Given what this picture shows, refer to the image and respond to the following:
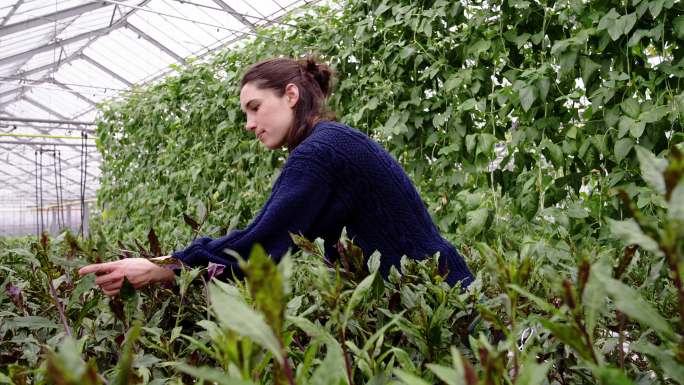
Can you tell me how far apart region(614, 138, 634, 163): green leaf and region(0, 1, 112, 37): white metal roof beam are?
454 inches

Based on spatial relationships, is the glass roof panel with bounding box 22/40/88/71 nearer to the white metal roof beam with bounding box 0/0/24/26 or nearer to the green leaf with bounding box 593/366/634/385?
the white metal roof beam with bounding box 0/0/24/26

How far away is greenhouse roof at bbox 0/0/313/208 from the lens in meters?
11.2

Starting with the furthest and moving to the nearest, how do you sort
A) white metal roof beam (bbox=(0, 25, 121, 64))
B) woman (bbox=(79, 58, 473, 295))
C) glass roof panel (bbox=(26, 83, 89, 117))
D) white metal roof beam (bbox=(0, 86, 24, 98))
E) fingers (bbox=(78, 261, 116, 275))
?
glass roof panel (bbox=(26, 83, 89, 117)) < white metal roof beam (bbox=(0, 86, 24, 98)) < white metal roof beam (bbox=(0, 25, 121, 64)) < woman (bbox=(79, 58, 473, 295)) < fingers (bbox=(78, 261, 116, 275))

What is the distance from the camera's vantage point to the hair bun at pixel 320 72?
2258 millimetres

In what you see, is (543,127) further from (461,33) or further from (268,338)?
(268,338)

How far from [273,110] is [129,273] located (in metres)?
1.17

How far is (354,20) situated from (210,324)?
285 centimetres

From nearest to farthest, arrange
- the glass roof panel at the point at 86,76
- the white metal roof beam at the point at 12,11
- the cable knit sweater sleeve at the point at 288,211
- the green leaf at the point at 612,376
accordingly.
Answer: the green leaf at the point at 612,376
the cable knit sweater sleeve at the point at 288,211
the white metal roof beam at the point at 12,11
the glass roof panel at the point at 86,76

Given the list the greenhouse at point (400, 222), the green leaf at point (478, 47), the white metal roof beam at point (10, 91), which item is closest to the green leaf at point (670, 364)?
the greenhouse at point (400, 222)

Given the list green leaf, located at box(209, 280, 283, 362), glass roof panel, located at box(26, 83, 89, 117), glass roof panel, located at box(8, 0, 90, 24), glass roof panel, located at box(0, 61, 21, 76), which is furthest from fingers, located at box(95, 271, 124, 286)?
glass roof panel, located at box(26, 83, 89, 117)

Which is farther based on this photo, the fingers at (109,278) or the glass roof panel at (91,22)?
the glass roof panel at (91,22)

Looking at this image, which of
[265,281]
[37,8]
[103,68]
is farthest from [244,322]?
[103,68]

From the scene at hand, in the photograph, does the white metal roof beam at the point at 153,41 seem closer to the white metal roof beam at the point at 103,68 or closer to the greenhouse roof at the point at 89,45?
the greenhouse roof at the point at 89,45

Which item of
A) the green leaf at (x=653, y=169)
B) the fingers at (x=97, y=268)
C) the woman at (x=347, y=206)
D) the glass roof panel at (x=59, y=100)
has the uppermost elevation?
the green leaf at (x=653, y=169)
